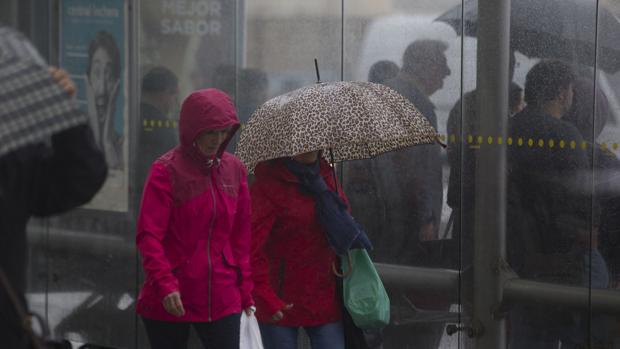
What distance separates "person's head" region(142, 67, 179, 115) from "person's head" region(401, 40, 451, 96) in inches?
72.1

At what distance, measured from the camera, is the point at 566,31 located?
6.77 metres

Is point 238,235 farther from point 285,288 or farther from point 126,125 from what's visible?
point 126,125

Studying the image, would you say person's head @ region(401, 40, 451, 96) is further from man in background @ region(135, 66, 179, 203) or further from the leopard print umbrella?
man in background @ region(135, 66, 179, 203)

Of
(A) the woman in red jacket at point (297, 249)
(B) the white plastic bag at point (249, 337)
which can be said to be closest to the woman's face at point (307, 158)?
(A) the woman in red jacket at point (297, 249)

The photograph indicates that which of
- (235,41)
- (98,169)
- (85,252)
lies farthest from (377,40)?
(98,169)

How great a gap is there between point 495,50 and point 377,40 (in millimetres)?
838

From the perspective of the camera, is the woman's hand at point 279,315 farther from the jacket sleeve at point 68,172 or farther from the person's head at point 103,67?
the person's head at point 103,67

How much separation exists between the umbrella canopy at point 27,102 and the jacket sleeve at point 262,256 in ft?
8.14

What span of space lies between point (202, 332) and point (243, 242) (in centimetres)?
42

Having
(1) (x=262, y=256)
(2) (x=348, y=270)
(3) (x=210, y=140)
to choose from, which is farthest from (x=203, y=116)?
(2) (x=348, y=270)

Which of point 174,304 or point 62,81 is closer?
point 62,81

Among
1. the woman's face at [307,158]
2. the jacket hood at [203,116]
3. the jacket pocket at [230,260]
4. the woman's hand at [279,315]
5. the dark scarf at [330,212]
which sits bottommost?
the woman's hand at [279,315]

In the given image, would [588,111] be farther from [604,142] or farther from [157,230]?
[157,230]

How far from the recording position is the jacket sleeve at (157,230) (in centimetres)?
545
